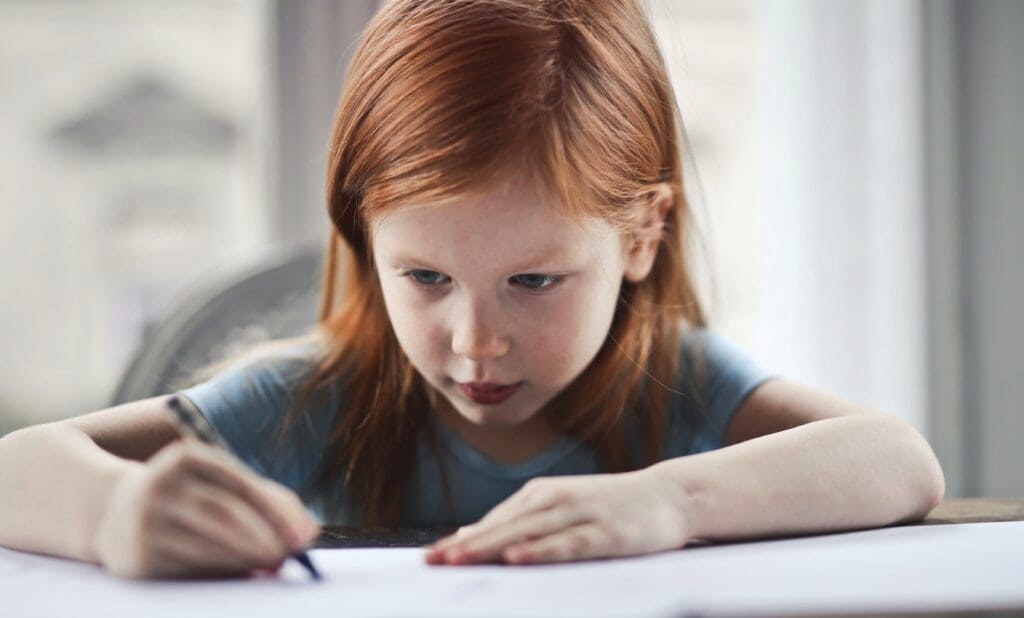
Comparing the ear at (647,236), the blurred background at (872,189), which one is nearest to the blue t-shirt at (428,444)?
the ear at (647,236)

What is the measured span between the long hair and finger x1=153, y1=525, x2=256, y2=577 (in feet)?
0.78

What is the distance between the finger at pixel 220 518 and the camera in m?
0.40

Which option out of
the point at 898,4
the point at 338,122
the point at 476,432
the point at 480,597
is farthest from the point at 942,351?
the point at 480,597

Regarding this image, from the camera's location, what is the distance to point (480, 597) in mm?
376

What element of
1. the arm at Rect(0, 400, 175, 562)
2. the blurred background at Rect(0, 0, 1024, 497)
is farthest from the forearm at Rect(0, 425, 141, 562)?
the blurred background at Rect(0, 0, 1024, 497)

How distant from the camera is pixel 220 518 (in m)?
0.40

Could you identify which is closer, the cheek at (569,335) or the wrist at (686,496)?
the wrist at (686,496)

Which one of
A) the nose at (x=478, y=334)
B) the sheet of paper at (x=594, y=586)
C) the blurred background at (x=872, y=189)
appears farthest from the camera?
the blurred background at (x=872, y=189)

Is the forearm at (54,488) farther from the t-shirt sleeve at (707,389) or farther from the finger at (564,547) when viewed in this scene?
the t-shirt sleeve at (707,389)

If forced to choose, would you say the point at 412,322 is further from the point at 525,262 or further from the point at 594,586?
the point at 594,586

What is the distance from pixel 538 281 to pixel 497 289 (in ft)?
0.11

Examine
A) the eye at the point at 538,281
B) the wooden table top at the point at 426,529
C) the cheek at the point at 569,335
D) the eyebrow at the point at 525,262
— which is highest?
the eyebrow at the point at 525,262

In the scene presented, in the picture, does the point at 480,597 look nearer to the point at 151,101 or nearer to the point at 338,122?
the point at 338,122

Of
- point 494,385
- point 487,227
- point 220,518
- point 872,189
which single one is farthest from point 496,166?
point 872,189
